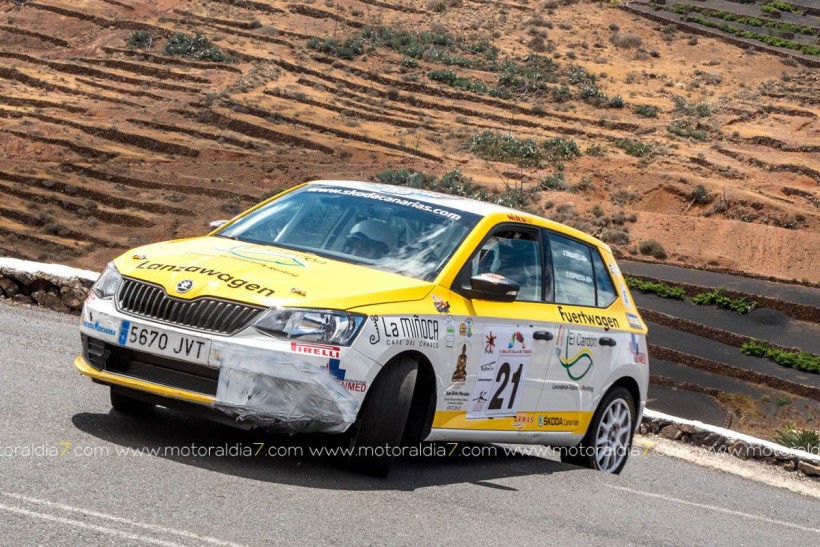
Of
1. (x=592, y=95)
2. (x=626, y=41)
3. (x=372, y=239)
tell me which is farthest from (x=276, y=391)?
(x=626, y=41)

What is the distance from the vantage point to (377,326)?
618cm

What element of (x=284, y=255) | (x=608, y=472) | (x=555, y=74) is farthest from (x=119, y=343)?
(x=555, y=74)

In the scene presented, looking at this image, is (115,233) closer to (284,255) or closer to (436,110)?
(436,110)

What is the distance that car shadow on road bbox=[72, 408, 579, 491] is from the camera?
6.26 meters

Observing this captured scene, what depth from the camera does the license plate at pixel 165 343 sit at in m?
6.01

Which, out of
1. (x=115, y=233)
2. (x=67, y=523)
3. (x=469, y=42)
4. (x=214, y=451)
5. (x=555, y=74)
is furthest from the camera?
(x=469, y=42)

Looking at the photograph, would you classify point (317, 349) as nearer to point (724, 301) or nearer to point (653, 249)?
point (724, 301)

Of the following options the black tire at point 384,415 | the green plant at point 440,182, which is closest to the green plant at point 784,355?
the green plant at point 440,182

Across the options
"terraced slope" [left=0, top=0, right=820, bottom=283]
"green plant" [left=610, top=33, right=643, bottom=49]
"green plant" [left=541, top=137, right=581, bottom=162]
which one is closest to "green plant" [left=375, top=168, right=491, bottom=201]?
"terraced slope" [left=0, top=0, right=820, bottom=283]

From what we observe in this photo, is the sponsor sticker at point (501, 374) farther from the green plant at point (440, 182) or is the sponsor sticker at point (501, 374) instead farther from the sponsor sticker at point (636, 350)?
the green plant at point (440, 182)

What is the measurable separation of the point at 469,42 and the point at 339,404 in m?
66.2

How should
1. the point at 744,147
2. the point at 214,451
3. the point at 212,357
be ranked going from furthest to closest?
the point at 744,147 → the point at 214,451 → the point at 212,357

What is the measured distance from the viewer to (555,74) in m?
64.9

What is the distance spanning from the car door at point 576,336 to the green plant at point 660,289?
2996 cm
